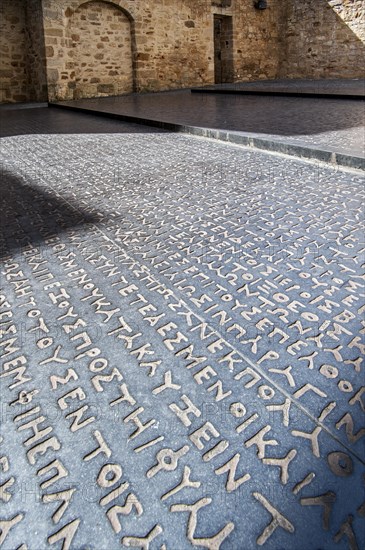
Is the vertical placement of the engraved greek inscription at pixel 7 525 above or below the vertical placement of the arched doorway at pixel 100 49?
below

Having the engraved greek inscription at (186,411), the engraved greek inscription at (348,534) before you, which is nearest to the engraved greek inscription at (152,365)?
the engraved greek inscription at (186,411)

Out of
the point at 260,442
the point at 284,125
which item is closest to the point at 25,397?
the point at 260,442

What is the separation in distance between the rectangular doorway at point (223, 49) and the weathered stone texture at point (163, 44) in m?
0.03

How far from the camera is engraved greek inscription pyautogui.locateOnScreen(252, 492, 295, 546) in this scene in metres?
0.79

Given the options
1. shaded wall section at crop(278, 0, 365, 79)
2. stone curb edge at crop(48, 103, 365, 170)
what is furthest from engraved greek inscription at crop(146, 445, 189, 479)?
→ shaded wall section at crop(278, 0, 365, 79)

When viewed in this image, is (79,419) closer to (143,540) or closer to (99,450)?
(99,450)

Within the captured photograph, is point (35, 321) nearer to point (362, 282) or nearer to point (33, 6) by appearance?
point (362, 282)

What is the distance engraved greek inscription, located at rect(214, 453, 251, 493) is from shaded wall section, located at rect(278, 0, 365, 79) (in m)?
15.7

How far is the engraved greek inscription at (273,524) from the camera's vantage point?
0.79 m

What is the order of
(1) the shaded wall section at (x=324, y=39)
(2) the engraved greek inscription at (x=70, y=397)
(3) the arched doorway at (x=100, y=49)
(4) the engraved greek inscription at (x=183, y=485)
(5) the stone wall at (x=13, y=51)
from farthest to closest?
(1) the shaded wall section at (x=324, y=39)
(3) the arched doorway at (x=100, y=49)
(5) the stone wall at (x=13, y=51)
(2) the engraved greek inscription at (x=70, y=397)
(4) the engraved greek inscription at (x=183, y=485)

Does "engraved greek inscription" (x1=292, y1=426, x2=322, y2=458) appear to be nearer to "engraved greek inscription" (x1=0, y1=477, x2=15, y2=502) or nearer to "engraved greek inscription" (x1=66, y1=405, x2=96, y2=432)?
"engraved greek inscription" (x1=66, y1=405, x2=96, y2=432)

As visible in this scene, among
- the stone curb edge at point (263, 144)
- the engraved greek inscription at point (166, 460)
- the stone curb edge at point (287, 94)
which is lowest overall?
the engraved greek inscription at point (166, 460)

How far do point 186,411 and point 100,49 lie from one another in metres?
12.2

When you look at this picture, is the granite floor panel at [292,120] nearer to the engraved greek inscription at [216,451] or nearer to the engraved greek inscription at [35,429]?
the engraved greek inscription at [216,451]
